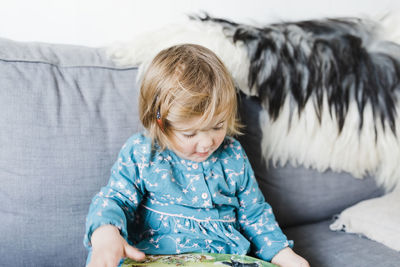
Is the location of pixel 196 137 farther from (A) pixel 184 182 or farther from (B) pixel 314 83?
(B) pixel 314 83

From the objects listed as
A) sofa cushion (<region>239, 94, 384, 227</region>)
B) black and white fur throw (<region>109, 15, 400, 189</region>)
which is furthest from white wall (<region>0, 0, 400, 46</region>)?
sofa cushion (<region>239, 94, 384, 227</region>)

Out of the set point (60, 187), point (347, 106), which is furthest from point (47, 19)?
point (347, 106)

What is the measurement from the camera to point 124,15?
1.22 m

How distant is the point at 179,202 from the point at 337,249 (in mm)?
449

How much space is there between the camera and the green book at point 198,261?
30.5 inches

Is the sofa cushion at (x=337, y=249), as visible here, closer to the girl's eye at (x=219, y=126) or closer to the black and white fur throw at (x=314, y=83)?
the black and white fur throw at (x=314, y=83)

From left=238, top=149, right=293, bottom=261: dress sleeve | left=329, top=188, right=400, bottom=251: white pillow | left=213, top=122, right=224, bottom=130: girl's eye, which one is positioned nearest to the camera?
left=213, top=122, right=224, bottom=130: girl's eye

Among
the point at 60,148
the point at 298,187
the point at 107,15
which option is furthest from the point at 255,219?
the point at 107,15

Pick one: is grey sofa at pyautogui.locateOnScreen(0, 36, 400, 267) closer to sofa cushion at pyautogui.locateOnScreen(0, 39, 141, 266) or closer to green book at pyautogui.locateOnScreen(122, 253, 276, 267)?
sofa cushion at pyautogui.locateOnScreen(0, 39, 141, 266)

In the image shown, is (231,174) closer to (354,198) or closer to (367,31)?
(354,198)

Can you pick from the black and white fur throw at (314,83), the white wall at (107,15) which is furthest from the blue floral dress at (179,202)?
the white wall at (107,15)

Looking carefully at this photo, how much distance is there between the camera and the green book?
2.54 feet

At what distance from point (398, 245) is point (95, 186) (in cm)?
79

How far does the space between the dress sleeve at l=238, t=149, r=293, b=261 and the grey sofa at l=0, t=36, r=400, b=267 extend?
0.13m
